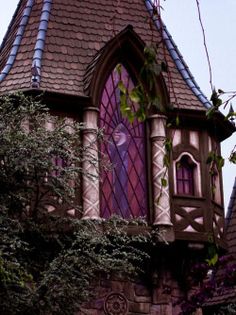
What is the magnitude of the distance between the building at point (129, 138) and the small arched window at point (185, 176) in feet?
0.06

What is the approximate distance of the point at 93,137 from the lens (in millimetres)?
14648

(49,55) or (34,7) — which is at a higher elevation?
(34,7)

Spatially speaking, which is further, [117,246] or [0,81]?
[0,81]

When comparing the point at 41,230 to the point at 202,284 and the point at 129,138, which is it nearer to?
the point at 129,138

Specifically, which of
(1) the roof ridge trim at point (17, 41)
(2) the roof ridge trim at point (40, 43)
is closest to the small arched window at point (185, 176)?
(2) the roof ridge trim at point (40, 43)

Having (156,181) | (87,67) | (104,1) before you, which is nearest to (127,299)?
(156,181)

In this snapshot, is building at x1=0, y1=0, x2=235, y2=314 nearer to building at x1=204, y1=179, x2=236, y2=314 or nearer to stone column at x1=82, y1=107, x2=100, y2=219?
stone column at x1=82, y1=107, x2=100, y2=219

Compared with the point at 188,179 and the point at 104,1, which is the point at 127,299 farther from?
the point at 104,1

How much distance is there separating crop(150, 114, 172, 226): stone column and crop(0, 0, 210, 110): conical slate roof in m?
0.64

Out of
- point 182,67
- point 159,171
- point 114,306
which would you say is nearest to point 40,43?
point 182,67

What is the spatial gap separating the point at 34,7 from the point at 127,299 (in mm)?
5857

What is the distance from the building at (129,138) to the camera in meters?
14.6

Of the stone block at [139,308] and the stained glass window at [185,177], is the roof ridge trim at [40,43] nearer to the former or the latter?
the stained glass window at [185,177]

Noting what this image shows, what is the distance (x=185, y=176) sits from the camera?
15.5 meters
